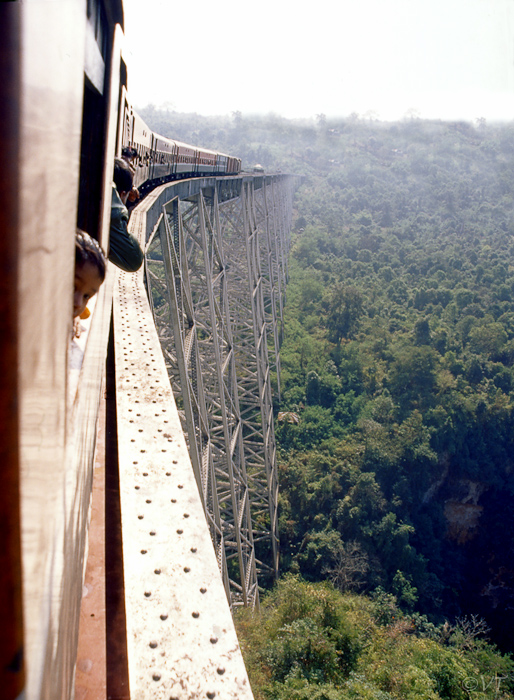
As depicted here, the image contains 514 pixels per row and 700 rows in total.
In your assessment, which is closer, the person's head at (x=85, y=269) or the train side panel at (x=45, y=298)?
the train side panel at (x=45, y=298)

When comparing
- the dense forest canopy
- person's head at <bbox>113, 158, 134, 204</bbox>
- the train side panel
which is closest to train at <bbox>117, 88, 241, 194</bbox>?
person's head at <bbox>113, 158, 134, 204</bbox>

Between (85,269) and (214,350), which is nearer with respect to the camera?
(85,269)

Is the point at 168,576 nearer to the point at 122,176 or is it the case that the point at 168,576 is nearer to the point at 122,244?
the point at 122,244

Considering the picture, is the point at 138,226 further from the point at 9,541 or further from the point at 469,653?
the point at 469,653

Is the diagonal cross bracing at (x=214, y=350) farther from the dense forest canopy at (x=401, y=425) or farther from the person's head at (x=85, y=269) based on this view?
the person's head at (x=85, y=269)

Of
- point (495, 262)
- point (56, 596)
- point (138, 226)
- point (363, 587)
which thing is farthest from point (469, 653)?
point (495, 262)

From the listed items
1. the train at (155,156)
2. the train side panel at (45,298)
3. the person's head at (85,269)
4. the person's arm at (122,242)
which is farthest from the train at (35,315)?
the train at (155,156)

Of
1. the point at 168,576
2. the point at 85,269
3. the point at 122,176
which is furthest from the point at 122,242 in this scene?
the point at 168,576
